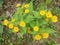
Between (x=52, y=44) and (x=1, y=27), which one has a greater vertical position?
(x=1, y=27)

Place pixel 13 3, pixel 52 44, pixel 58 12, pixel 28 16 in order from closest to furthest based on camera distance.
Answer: pixel 28 16 → pixel 52 44 → pixel 58 12 → pixel 13 3

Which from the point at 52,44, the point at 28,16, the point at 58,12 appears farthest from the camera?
the point at 58,12

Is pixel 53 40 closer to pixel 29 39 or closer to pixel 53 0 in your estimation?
pixel 29 39

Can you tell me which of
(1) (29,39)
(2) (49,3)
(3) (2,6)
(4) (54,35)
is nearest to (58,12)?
(2) (49,3)

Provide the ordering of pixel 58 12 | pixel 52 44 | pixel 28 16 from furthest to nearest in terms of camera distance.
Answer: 1. pixel 58 12
2. pixel 52 44
3. pixel 28 16

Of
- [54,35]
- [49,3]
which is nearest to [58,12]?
[49,3]

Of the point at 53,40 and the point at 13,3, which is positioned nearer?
the point at 53,40

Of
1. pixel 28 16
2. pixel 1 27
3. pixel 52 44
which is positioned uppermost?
pixel 28 16

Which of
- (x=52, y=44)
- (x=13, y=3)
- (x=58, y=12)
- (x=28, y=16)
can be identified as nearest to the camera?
(x=28, y=16)

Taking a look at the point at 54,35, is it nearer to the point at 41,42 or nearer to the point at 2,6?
the point at 41,42
